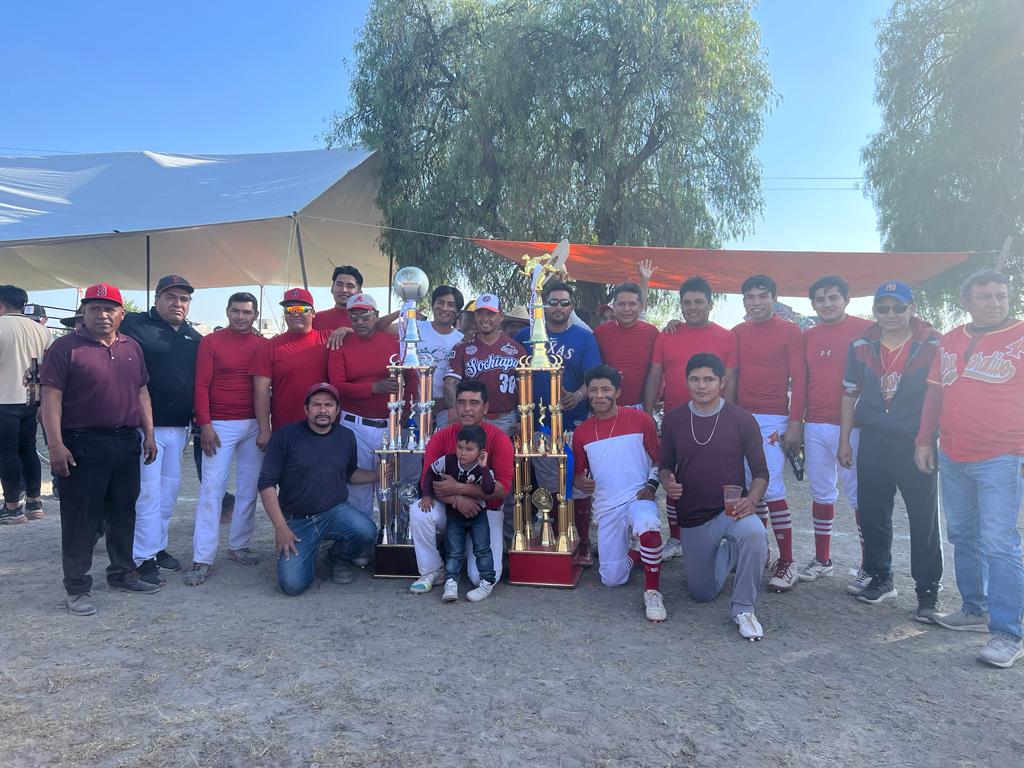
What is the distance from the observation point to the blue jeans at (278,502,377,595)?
4.27 meters

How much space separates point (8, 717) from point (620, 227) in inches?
460

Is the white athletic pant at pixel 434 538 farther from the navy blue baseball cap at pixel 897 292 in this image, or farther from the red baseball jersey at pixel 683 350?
the navy blue baseball cap at pixel 897 292

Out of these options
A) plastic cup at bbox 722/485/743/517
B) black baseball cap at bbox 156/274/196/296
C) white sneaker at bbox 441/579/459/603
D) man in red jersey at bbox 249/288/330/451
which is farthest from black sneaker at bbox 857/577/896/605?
black baseball cap at bbox 156/274/196/296

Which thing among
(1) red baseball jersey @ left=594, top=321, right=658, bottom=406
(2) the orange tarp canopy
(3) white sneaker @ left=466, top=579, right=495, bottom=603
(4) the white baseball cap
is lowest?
(3) white sneaker @ left=466, top=579, right=495, bottom=603

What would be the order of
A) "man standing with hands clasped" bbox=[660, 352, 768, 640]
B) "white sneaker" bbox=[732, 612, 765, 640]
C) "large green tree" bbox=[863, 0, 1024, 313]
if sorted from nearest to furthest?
"white sneaker" bbox=[732, 612, 765, 640] < "man standing with hands clasped" bbox=[660, 352, 768, 640] < "large green tree" bbox=[863, 0, 1024, 313]

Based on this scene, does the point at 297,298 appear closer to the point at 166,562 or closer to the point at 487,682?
the point at 166,562

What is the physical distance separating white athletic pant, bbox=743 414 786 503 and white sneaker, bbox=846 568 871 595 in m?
0.64

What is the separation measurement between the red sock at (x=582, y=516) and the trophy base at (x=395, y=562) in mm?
1181

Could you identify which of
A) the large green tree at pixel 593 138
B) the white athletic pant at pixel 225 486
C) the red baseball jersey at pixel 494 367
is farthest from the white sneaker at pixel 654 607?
Answer: the large green tree at pixel 593 138

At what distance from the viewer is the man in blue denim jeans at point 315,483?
445cm

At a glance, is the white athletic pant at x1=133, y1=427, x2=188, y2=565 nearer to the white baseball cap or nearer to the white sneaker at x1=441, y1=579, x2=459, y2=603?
the white sneaker at x1=441, y1=579, x2=459, y2=603

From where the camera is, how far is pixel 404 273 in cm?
494

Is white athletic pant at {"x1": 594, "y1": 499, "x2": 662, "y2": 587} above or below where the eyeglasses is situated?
below

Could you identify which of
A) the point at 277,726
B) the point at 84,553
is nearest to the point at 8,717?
the point at 277,726
